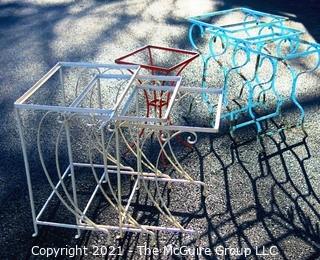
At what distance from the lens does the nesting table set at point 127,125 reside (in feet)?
9.57

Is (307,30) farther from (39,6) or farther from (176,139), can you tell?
(39,6)

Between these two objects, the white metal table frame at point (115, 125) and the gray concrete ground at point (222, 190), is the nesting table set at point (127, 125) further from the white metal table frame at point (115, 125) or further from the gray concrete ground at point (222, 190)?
the gray concrete ground at point (222, 190)

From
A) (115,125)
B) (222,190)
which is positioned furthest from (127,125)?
(222,190)

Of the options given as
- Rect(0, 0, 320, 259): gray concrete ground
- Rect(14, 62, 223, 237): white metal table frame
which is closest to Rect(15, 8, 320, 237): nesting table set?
Rect(14, 62, 223, 237): white metal table frame

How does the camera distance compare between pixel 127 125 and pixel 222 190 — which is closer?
pixel 127 125

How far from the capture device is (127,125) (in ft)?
9.24

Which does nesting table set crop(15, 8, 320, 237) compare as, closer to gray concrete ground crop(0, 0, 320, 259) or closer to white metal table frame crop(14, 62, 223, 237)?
white metal table frame crop(14, 62, 223, 237)

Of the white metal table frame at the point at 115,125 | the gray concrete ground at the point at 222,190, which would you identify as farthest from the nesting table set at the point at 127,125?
the gray concrete ground at the point at 222,190

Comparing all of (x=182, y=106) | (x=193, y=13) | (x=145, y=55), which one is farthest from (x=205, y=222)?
(x=193, y=13)

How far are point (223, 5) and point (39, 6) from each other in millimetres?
3555

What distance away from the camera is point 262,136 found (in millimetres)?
4395

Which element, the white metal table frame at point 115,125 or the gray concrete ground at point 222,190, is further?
the gray concrete ground at point 222,190

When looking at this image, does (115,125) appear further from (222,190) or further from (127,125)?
(222,190)

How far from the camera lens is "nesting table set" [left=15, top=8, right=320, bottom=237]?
2.92 metres
